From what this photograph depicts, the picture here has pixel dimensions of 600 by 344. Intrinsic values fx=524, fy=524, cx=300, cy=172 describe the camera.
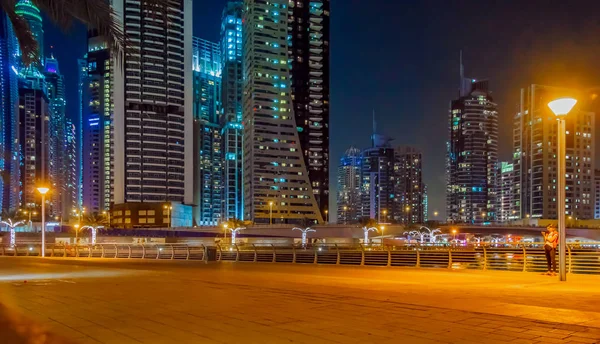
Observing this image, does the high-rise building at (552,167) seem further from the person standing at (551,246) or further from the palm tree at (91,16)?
the palm tree at (91,16)

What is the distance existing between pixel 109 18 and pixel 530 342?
6633 mm

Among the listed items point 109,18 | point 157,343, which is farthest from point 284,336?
point 109,18

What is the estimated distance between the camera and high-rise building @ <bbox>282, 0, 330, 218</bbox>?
184 m

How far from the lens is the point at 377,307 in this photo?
10.2m

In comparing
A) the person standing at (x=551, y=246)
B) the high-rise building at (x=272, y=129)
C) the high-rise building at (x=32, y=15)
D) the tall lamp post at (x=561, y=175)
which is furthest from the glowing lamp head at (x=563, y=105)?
the high-rise building at (x=272, y=129)

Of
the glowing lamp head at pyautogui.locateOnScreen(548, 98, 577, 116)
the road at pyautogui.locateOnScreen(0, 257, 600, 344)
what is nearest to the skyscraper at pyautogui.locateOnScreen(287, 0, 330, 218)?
the glowing lamp head at pyautogui.locateOnScreen(548, 98, 577, 116)

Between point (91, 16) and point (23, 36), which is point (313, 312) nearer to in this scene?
point (91, 16)

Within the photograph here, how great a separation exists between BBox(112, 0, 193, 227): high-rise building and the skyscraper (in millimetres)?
36798

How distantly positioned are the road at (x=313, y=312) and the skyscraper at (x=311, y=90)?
169128mm

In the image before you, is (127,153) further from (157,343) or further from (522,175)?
(157,343)

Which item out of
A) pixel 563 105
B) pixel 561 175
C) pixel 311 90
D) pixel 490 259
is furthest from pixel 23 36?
pixel 311 90

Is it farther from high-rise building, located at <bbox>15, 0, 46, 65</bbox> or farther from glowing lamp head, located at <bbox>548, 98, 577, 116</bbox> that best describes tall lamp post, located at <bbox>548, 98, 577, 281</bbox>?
high-rise building, located at <bbox>15, 0, 46, 65</bbox>

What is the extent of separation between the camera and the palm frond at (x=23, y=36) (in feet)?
21.7

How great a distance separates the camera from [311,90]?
7254 inches
